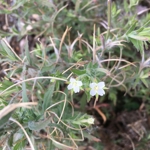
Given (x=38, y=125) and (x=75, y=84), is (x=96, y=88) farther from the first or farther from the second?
(x=38, y=125)

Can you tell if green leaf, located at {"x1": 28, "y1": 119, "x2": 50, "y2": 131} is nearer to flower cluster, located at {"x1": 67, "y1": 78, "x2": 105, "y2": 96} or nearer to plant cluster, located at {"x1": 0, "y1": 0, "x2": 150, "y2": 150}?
plant cluster, located at {"x1": 0, "y1": 0, "x2": 150, "y2": 150}

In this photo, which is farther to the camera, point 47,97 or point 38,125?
point 47,97

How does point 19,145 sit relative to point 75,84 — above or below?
below

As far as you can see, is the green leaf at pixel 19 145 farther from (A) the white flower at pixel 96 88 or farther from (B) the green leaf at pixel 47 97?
(A) the white flower at pixel 96 88

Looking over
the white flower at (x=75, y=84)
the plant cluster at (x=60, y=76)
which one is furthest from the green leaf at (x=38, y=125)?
the white flower at (x=75, y=84)

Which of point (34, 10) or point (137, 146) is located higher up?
point (34, 10)

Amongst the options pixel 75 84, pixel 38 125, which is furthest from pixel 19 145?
pixel 75 84

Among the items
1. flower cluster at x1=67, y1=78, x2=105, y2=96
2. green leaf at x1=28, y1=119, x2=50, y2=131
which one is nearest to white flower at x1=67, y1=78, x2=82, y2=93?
flower cluster at x1=67, y1=78, x2=105, y2=96

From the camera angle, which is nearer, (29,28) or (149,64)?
(149,64)

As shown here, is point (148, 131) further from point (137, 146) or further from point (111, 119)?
point (111, 119)

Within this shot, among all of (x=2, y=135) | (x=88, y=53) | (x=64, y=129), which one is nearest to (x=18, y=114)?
(x=2, y=135)

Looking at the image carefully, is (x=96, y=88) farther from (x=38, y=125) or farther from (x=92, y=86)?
(x=38, y=125)
